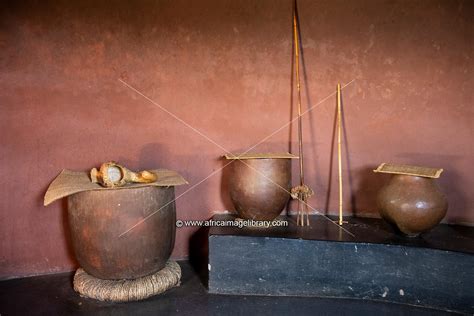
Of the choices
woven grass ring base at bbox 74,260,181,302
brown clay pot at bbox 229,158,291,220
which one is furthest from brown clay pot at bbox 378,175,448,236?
woven grass ring base at bbox 74,260,181,302

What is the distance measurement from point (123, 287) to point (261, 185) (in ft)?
3.27

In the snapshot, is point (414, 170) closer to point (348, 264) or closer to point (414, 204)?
point (414, 204)

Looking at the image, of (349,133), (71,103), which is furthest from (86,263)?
(349,133)

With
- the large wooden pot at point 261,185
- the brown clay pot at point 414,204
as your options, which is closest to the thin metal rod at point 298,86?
the large wooden pot at point 261,185

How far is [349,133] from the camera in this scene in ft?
8.35

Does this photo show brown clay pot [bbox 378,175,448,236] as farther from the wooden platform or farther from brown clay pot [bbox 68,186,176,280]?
brown clay pot [bbox 68,186,176,280]

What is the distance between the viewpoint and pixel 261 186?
216cm

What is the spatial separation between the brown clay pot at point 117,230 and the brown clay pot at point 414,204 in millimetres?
1338

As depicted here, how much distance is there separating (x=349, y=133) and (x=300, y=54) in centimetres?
67

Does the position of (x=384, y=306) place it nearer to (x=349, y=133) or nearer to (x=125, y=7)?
(x=349, y=133)

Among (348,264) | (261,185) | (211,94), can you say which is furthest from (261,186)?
(211,94)

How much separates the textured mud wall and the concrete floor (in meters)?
0.34

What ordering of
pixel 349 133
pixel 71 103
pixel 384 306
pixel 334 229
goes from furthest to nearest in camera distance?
1. pixel 349 133
2. pixel 71 103
3. pixel 334 229
4. pixel 384 306

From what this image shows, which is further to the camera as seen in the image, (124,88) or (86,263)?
(124,88)
